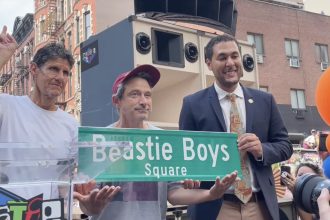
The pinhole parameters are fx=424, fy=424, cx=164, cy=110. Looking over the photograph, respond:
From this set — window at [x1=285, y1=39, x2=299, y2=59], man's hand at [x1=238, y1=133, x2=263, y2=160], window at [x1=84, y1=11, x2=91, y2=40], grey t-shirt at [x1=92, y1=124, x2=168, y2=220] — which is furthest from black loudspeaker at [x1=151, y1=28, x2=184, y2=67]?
window at [x1=285, y1=39, x2=299, y2=59]

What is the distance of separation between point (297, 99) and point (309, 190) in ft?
75.3

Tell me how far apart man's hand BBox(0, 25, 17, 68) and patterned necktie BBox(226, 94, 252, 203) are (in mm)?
1283

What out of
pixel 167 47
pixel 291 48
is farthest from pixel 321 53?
pixel 167 47

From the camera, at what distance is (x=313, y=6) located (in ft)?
103

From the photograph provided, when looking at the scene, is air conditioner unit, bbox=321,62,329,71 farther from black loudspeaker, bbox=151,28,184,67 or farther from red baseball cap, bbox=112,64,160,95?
red baseball cap, bbox=112,64,160,95

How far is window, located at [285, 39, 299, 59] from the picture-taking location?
24594 millimetres

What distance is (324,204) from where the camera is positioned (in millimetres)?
1783

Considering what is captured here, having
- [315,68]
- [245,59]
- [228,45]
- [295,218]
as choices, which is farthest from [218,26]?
[315,68]

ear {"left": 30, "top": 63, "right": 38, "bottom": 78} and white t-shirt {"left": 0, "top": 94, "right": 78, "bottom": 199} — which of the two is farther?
ear {"left": 30, "top": 63, "right": 38, "bottom": 78}

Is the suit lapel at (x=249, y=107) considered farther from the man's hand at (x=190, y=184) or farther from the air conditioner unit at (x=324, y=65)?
the air conditioner unit at (x=324, y=65)

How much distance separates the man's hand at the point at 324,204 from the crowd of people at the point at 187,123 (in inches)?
16.8

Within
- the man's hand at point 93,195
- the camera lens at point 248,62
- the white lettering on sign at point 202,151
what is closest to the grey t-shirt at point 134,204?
the man's hand at point 93,195

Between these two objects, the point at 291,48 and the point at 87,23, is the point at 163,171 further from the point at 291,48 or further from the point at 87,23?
the point at 291,48

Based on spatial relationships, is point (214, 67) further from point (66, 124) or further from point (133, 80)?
point (66, 124)
